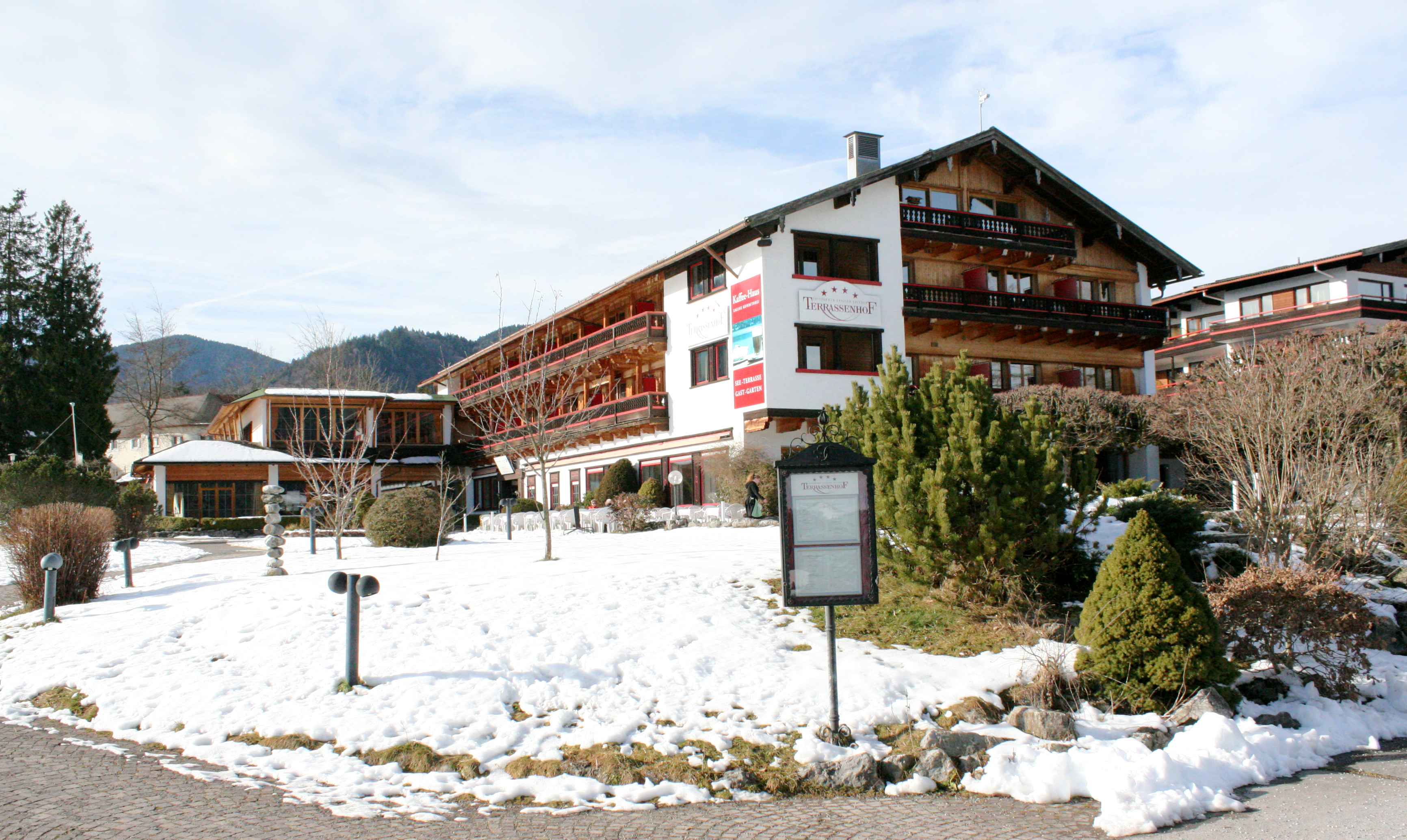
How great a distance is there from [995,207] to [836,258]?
7367 millimetres

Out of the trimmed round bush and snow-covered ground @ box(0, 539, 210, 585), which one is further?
the trimmed round bush

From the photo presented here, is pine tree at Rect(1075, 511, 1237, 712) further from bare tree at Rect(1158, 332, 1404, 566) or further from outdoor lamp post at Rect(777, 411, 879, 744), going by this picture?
bare tree at Rect(1158, 332, 1404, 566)

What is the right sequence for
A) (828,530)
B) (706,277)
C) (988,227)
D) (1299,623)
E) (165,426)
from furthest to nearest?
(165,426), (988,227), (706,277), (1299,623), (828,530)

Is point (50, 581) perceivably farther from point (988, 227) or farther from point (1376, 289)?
point (1376, 289)

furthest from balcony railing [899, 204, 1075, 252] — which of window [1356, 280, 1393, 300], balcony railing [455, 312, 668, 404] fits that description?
window [1356, 280, 1393, 300]

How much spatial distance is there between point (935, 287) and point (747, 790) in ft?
85.1

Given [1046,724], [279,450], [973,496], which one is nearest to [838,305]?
[973,496]

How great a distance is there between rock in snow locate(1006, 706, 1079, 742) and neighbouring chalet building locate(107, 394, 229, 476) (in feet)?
226

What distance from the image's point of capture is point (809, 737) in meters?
7.15

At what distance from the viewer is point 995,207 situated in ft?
109

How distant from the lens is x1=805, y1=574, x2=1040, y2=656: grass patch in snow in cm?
920

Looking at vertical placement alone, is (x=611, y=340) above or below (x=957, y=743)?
above

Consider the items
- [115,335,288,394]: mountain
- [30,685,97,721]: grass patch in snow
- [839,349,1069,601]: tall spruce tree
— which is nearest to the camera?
[30,685,97,721]: grass patch in snow

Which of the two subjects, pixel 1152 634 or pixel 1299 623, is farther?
pixel 1299 623
